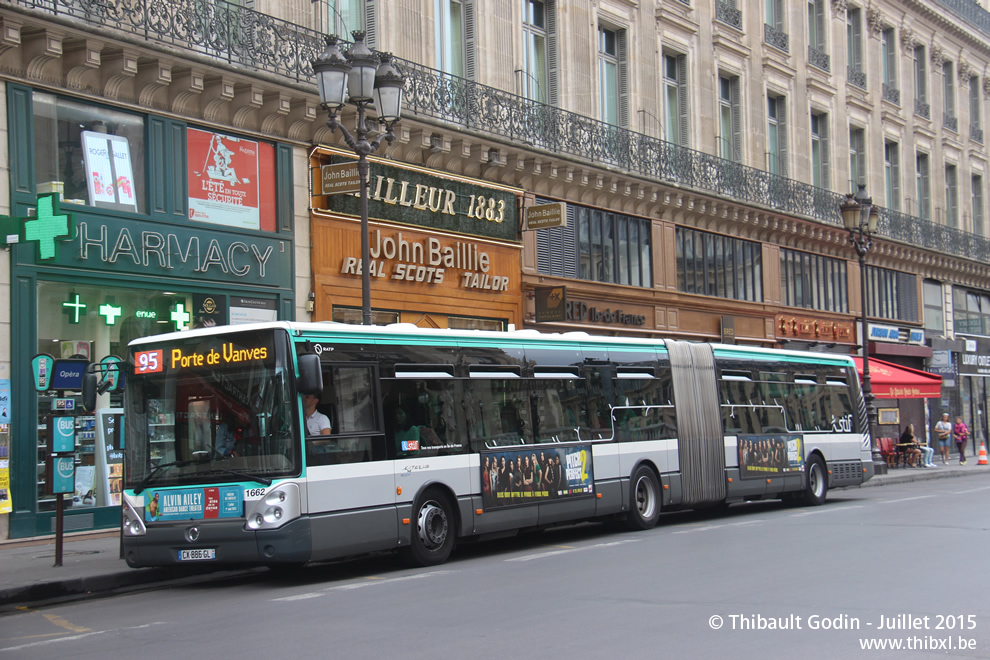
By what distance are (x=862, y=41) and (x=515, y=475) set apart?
30453mm

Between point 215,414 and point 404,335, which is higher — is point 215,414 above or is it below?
below

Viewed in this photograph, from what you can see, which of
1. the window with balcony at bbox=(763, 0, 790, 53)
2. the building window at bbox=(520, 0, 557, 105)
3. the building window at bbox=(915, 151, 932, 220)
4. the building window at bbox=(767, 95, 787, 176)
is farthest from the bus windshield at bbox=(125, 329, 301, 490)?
the building window at bbox=(915, 151, 932, 220)

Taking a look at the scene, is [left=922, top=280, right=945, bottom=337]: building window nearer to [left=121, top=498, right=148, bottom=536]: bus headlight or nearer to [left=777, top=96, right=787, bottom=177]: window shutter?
[left=777, top=96, right=787, bottom=177]: window shutter

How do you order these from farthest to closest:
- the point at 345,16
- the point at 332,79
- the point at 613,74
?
the point at 613,74
the point at 345,16
the point at 332,79

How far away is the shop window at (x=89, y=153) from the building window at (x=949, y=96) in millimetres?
37463

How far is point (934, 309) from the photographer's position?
1683 inches

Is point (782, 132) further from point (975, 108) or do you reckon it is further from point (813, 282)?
point (975, 108)

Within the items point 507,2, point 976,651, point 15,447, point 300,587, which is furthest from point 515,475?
point 507,2

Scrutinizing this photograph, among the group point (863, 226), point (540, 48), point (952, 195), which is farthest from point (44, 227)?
point (952, 195)

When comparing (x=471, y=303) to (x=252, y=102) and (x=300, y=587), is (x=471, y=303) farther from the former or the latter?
(x=300, y=587)

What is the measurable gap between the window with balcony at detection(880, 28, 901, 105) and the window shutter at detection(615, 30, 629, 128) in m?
16.9

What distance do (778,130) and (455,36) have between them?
14982 millimetres

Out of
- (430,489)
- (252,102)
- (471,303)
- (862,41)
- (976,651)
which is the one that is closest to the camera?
(976,651)

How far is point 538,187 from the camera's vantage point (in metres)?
25.1
